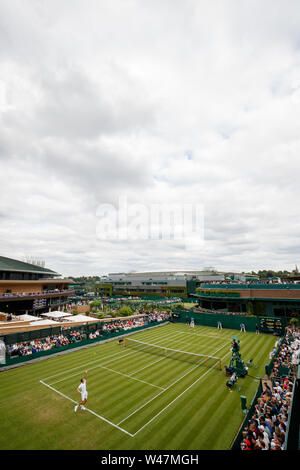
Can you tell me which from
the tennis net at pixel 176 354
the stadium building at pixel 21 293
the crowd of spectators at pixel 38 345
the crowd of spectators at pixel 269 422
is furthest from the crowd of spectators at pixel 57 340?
the crowd of spectators at pixel 269 422

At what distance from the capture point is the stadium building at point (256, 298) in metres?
39.1

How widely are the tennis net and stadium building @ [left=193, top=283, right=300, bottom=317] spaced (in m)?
23.2

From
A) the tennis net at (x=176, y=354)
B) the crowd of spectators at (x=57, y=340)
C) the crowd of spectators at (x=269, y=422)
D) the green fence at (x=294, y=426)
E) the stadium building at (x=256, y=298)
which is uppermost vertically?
the stadium building at (x=256, y=298)

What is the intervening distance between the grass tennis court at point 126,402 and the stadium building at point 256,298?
16.9m

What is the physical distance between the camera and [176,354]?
83.8 ft

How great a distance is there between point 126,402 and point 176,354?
1131 centimetres

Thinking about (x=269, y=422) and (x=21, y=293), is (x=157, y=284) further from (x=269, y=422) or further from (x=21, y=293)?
(x=269, y=422)

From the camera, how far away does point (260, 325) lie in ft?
111

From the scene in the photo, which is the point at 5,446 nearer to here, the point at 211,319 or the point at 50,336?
the point at 50,336

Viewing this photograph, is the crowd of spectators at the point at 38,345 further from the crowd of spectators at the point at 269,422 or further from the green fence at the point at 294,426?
the green fence at the point at 294,426

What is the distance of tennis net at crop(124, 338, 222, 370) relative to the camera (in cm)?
2261

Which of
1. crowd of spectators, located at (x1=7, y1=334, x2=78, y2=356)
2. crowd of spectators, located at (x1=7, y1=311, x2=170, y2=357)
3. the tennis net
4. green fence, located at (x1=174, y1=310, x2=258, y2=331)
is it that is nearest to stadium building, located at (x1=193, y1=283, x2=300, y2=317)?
green fence, located at (x1=174, y1=310, x2=258, y2=331)

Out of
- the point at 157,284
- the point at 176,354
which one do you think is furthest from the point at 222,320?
the point at 157,284

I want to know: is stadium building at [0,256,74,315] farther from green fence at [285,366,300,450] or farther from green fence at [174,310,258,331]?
green fence at [285,366,300,450]
